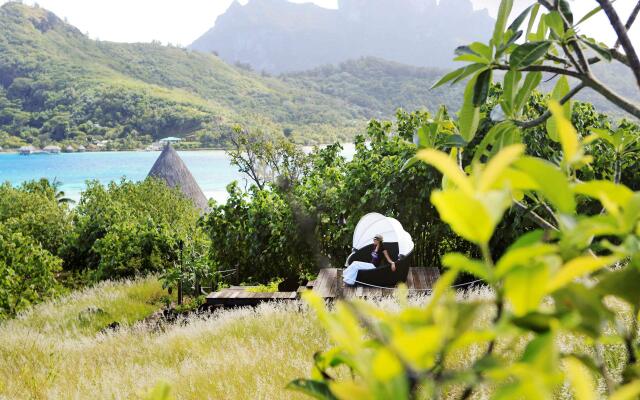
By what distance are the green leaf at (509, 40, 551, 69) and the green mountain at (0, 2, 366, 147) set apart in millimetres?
48271

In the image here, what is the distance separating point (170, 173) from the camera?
74.3ft

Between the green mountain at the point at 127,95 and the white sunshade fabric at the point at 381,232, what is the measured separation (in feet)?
138

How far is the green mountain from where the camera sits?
6756 cm

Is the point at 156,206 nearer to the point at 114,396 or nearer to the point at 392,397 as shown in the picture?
the point at 114,396

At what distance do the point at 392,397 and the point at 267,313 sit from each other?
16.0ft

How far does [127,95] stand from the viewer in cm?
7250

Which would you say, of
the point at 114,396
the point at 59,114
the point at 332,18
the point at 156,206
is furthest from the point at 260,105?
the point at 332,18

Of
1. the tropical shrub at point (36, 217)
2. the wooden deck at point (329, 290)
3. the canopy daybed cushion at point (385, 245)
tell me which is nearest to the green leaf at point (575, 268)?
the wooden deck at point (329, 290)

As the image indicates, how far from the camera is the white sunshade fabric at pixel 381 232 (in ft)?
23.5

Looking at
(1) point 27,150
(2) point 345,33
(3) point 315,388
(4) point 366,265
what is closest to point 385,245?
(4) point 366,265

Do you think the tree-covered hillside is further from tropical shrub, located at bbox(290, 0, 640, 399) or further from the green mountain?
tropical shrub, located at bbox(290, 0, 640, 399)

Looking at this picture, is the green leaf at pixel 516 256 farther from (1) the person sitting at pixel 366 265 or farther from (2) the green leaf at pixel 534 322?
(1) the person sitting at pixel 366 265

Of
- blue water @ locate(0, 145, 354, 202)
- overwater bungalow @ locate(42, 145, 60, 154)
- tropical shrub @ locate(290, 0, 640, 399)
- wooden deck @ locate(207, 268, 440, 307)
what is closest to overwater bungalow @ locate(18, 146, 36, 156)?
blue water @ locate(0, 145, 354, 202)

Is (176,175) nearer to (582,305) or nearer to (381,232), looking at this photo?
(381,232)
